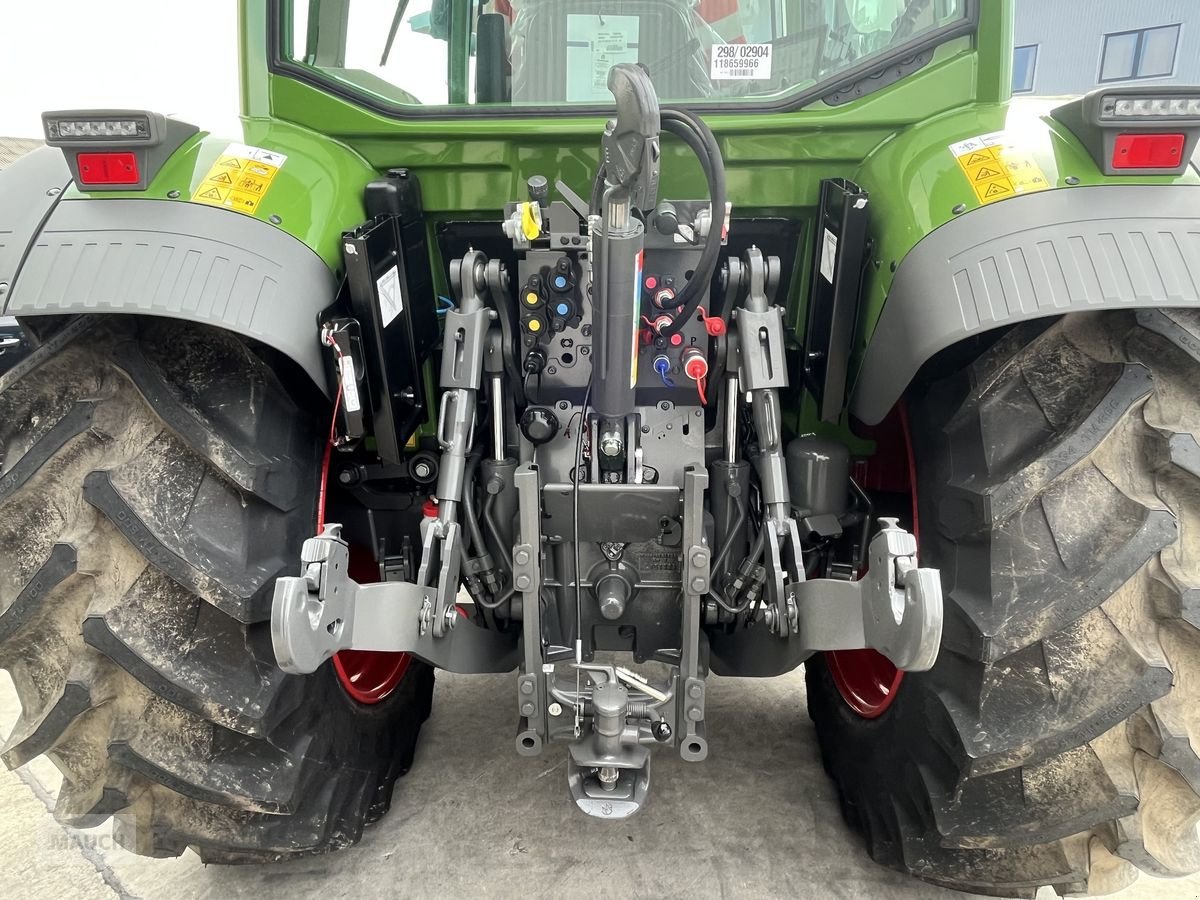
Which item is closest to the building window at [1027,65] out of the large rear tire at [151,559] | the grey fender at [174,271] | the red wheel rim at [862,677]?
the red wheel rim at [862,677]

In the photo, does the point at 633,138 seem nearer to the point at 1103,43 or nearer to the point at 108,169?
the point at 108,169

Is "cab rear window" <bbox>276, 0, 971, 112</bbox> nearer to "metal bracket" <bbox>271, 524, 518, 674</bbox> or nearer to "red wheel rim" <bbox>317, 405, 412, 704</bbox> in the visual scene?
"metal bracket" <bbox>271, 524, 518, 674</bbox>

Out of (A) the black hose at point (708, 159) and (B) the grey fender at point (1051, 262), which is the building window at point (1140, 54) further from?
(A) the black hose at point (708, 159)

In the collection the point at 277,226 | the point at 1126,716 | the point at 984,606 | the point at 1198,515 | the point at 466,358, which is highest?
the point at 277,226

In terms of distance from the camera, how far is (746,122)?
1.54 metres

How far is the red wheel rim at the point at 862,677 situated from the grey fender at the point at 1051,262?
88 cm

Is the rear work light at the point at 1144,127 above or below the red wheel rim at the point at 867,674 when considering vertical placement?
above

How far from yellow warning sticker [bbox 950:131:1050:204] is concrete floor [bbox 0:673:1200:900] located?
4.77 feet

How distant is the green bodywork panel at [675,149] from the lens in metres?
1.39

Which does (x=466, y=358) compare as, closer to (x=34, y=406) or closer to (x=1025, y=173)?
(x=34, y=406)

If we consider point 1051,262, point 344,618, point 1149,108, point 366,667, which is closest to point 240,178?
point 344,618

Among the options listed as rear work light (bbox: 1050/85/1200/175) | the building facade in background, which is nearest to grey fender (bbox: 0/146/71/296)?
rear work light (bbox: 1050/85/1200/175)

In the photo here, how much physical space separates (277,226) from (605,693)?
0.99 meters

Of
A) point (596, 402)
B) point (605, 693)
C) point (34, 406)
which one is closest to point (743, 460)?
point (596, 402)
